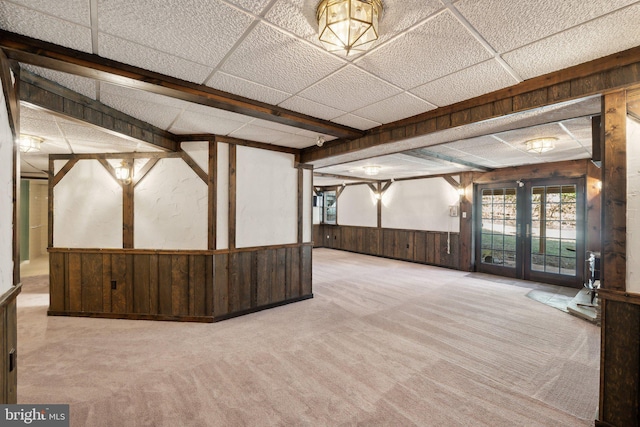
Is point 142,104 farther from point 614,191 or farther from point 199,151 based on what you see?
point 614,191

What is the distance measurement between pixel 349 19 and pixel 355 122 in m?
1.89

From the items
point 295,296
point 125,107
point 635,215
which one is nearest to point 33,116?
point 125,107

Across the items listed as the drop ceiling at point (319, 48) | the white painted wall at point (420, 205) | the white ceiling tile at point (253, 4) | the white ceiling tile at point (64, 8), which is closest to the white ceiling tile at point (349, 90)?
the drop ceiling at point (319, 48)

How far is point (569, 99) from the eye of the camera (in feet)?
6.50

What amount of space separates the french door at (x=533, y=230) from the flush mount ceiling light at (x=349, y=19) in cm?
613

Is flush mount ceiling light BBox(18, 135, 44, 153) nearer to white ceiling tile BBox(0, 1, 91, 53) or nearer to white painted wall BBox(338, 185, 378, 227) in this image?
white ceiling tile BBox(0, 1, 91, 53)

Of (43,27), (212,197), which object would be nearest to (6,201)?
(43,27)

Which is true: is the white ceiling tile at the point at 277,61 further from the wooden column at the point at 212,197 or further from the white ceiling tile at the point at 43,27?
the wooden column at the point at 212,197

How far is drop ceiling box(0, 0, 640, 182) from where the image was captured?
1397 millimetres

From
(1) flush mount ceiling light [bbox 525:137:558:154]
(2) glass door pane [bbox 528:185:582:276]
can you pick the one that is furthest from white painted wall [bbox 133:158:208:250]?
(2) glass door pane [bbox 528:185:582:276]

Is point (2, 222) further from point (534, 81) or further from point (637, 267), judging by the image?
point (637, 267)

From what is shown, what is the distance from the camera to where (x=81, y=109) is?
2.46 meters

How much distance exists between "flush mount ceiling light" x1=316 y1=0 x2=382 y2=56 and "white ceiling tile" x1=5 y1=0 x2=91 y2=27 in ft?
3.71

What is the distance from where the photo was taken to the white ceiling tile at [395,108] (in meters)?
2.52
